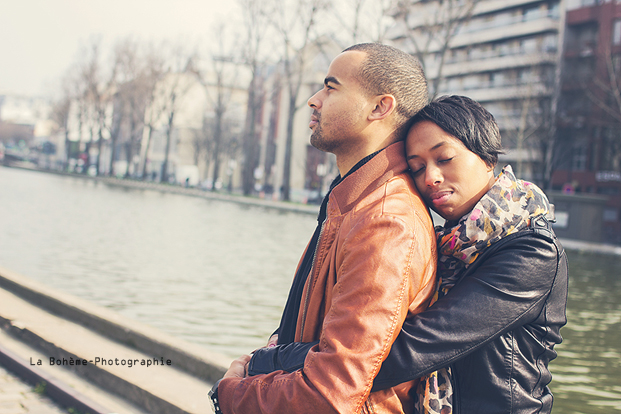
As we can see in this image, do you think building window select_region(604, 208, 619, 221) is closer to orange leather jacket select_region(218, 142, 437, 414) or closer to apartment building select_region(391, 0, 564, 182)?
apartment building select_region(391, 0, 564, 182)

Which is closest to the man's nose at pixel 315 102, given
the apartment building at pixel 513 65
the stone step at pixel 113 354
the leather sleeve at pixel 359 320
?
the leather sleeve at pixel 359 320

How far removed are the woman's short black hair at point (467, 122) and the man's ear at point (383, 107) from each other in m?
0.11

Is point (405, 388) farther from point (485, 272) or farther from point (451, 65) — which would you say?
point (451, 65)

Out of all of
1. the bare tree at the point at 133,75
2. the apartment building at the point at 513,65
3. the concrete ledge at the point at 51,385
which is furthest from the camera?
the bare tree at the point at 133,75

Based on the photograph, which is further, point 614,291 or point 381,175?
point 614,291

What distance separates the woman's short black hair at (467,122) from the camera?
1924mm

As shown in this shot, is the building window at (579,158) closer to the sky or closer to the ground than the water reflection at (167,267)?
closer to the sky

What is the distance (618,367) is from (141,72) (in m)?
54.6

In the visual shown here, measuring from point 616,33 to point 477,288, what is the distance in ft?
170

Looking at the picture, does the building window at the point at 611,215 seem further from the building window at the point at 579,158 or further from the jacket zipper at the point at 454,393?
the jacket zipper at the point at 454,393

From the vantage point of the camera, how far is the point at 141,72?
5581cm

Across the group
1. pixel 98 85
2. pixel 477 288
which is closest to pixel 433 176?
pixel 477 288

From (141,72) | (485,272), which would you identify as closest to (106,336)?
(485,272)

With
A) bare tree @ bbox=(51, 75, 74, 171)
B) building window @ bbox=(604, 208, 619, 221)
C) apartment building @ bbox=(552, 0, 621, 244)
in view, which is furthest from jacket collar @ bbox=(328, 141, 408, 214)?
bare tree @ bbox=(51, 75, 74, 171)
